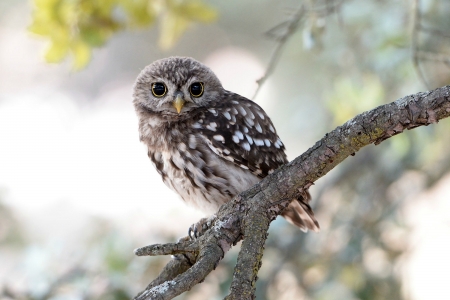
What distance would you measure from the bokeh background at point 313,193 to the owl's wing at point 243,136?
0.71 ft

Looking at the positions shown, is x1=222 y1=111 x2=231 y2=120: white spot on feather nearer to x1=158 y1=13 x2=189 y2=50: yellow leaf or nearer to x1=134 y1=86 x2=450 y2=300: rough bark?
x1=158 y1=13 x2=189 y2=50: yellow leaf

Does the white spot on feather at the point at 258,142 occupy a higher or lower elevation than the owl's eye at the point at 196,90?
lower

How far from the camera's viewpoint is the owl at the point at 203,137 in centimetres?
312

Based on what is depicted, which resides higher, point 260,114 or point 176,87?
point 176,87

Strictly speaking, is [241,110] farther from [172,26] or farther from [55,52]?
[55,52]

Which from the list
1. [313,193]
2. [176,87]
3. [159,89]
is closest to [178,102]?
[176,87]

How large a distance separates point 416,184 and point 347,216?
62 cm

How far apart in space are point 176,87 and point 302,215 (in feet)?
3.51

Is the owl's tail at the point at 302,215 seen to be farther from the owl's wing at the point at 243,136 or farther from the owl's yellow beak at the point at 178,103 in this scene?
the owl's yellow beak at the point at 178,103

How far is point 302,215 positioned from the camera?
3430 mm

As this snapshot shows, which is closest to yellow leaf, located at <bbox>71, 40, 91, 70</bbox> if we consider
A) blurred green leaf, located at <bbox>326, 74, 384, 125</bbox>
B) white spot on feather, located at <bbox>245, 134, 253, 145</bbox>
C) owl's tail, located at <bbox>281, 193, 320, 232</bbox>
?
white spot on feather, located at <bbox>245, 134, 253, 145</bbox>

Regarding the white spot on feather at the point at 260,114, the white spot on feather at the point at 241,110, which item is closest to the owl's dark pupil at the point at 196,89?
the white spot on feather at the point at 241,110

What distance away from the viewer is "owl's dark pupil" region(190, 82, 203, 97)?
11.1 ft

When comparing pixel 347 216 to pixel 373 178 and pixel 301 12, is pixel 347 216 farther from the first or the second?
pixel 301 12
